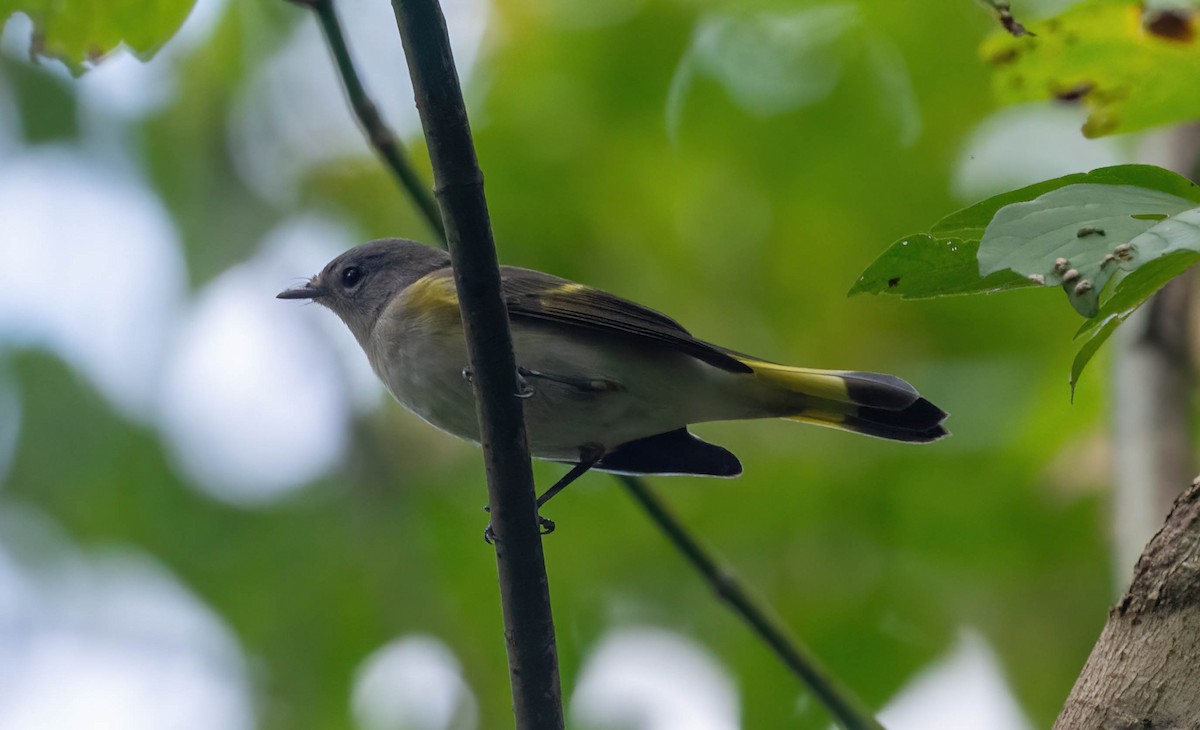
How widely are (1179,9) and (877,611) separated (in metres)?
3.21

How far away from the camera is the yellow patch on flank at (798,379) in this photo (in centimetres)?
352

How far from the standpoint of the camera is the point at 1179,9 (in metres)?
2.23

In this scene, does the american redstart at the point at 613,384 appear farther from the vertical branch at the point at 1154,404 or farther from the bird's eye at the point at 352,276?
the bird's eye at the point at 352,276

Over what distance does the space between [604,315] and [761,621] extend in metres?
1.09

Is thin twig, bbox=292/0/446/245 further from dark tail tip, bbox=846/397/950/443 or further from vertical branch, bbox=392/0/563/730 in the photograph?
dark tail tip, bbox=846/397/950/443

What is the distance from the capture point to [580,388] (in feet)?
11.4

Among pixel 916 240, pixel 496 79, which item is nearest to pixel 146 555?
pixel 496 79

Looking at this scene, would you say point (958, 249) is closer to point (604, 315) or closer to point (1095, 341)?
point (1095, 341)

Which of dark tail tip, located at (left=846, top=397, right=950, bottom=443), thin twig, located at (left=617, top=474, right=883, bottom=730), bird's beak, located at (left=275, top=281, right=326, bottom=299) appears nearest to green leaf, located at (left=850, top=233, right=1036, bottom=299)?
thin twig, located at (left=617, top=474, right=883, bottom=730)

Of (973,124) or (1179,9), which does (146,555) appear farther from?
(1179,9)

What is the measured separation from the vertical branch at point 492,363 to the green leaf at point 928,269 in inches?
28.9

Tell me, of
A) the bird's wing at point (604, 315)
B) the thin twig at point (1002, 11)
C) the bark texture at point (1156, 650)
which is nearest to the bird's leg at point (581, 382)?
the bird's wing at point (604, 315)

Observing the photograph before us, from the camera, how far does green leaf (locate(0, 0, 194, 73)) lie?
7.50ft

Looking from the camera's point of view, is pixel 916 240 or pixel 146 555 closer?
pixel 916 240
